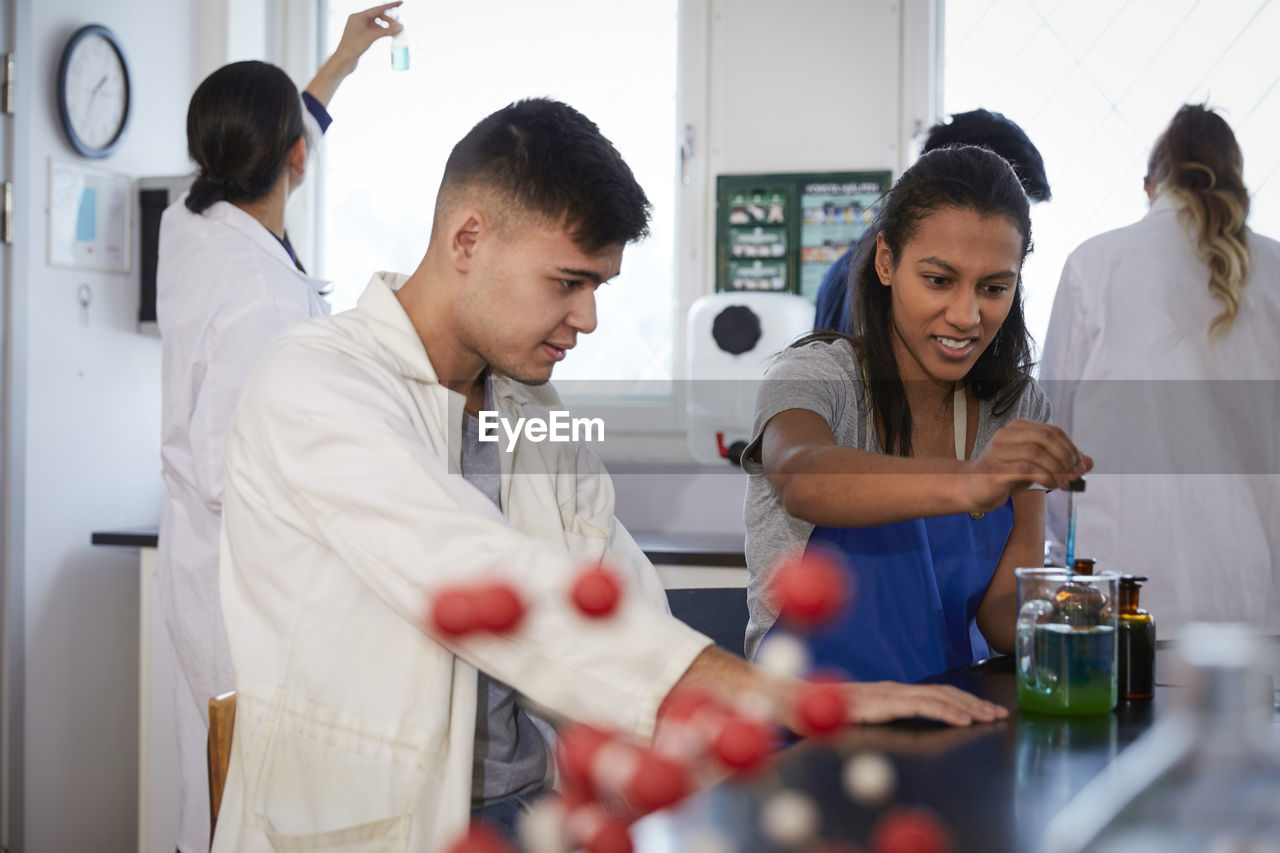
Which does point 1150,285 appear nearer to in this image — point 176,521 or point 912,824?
point 912,824

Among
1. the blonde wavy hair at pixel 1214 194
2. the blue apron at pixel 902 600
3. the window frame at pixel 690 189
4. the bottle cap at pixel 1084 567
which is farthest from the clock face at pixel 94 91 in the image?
the bottle cap at pixel 1084 567

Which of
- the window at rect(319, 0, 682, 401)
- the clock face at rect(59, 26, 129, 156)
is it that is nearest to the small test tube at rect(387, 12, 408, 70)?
the window at rect(319, 0, 682, 401)

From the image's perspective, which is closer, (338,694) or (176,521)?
(338,694)

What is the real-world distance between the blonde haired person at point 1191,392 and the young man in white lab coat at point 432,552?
3.69 feet

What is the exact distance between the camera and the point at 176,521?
2156 millimetres

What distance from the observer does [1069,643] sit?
107 cm

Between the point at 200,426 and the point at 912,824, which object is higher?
the point at 200,426

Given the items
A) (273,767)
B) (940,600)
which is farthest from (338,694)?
(940,600)

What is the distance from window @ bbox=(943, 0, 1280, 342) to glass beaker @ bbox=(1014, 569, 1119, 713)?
1.65 meters

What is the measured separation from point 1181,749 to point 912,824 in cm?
40

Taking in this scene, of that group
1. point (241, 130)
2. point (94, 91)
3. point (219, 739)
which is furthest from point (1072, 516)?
point (94, 91)

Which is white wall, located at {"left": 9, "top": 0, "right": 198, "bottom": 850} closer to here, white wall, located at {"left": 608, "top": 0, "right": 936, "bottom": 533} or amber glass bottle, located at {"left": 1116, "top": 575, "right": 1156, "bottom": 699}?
white wall, located at {"left": 608, "top": 0, "right": 936, "bottom": 533}

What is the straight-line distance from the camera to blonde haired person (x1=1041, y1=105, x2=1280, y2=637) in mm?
2000

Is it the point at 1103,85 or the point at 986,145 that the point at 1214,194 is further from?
the point at 1103,85
